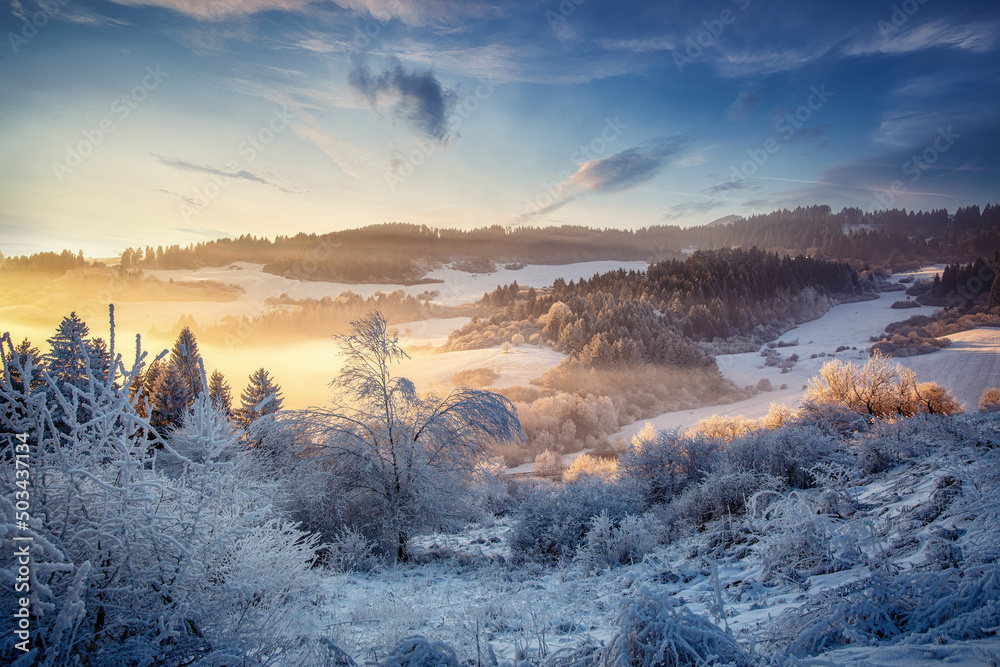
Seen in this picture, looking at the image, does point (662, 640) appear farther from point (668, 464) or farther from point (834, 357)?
point (834, 357)

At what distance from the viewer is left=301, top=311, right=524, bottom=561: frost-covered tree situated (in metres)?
9.17

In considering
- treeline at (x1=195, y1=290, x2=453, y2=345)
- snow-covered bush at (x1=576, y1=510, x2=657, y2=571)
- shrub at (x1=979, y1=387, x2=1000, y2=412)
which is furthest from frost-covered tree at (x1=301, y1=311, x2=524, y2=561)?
treeline at (x1=195, y1=290, x2=453, y2=345)

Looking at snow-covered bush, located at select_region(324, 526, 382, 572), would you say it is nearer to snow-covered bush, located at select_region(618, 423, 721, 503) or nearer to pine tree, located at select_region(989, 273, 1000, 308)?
snow-covered bush, located at select_region(618, 423, 721, 503)

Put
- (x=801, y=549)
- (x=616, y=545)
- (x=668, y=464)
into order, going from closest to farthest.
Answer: (x=801, y=549)
(x=616, y=545)
(x=668, y=464)

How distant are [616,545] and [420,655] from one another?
196 inches

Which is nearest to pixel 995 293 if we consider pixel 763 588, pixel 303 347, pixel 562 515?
pixel 562 515

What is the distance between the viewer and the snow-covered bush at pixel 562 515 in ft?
26.3

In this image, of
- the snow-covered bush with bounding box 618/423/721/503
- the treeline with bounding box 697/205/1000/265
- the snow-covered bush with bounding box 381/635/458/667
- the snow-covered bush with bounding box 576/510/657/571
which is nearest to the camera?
the snow-covered bush with bounding box 381/635/458/667

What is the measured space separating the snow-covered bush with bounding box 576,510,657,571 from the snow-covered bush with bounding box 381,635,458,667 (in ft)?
14.3

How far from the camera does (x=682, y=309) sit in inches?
1855

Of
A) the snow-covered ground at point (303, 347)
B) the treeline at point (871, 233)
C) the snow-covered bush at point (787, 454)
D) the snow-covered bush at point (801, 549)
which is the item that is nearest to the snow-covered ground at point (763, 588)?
the snow-covered bush at point (801, 549)

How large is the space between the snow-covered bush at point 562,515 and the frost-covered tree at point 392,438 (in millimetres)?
1524

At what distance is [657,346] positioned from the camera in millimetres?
39844

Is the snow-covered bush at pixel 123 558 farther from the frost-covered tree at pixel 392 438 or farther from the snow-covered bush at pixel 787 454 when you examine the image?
the snow-covered bush at pixel 787 454
